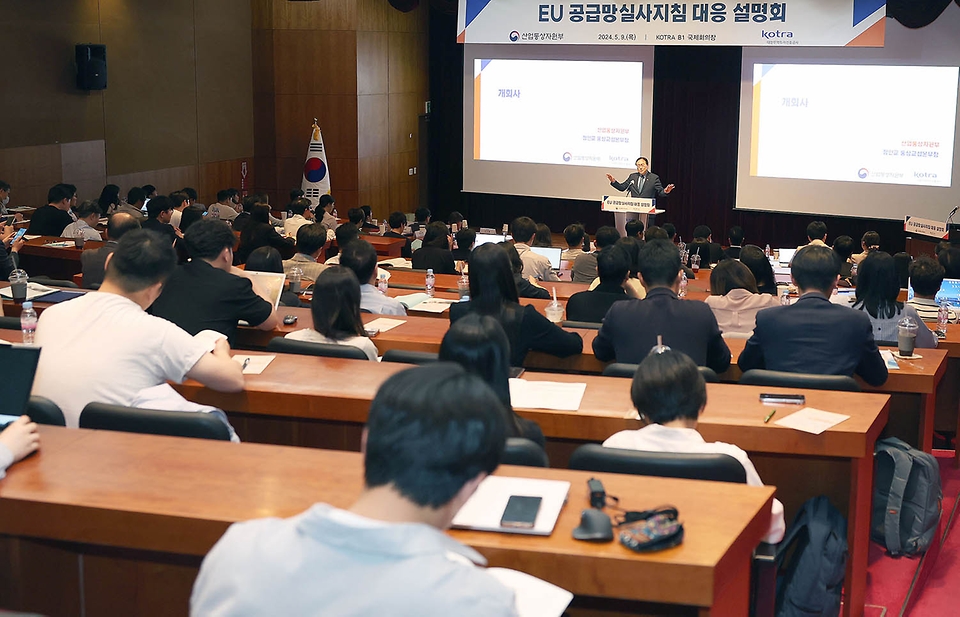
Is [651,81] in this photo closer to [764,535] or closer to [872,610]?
[872,610]

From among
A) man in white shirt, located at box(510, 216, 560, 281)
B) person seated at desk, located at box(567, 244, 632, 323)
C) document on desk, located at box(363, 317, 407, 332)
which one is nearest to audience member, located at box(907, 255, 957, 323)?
person seated at desk, located at box(567, 244, 632, 323)

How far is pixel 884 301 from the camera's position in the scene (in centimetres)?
483

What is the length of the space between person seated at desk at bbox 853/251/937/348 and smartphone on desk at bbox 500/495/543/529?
3.10m

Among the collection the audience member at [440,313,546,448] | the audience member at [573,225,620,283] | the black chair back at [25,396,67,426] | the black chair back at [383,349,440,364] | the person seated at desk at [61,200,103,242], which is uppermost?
the audience member at [440,313,546,448]

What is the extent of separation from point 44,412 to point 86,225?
21.2ft

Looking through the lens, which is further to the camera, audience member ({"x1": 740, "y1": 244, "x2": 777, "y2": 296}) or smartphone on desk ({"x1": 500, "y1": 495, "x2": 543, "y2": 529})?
audience member ({"x1": 740, "y1": 244, "x2": 777, "y2": 296})

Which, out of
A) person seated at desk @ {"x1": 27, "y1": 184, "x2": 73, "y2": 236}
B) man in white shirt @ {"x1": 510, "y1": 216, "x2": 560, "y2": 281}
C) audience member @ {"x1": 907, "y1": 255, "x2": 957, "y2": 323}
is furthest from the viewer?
person seated at desk @ {"x1": 27, "y1": 184, "x2": 73, "y2": 236}

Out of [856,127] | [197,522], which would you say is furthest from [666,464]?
[856,127]

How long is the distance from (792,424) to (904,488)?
3.09ft

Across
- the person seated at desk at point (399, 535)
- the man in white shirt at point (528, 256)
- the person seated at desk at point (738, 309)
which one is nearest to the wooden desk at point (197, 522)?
the person seated at desk at point (399, 535)

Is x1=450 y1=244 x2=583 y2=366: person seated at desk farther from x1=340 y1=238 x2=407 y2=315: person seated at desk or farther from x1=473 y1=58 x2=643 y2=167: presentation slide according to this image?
x1=473 y1=58 x2=643 y2=167: presentation slide

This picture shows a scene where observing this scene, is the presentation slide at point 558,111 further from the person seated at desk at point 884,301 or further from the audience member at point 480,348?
the audience member at point 480,348

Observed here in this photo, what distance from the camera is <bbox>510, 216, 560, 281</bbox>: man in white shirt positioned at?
7320 millimetres

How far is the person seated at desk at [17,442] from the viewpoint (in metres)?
2.42
